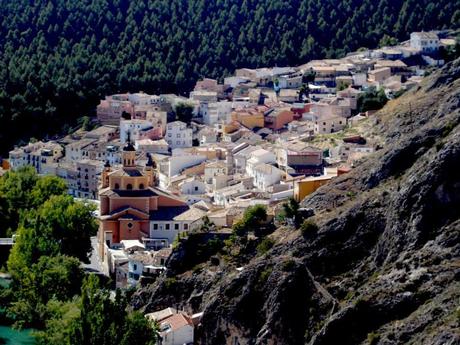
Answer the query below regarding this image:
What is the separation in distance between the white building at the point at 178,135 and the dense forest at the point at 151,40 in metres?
14.7

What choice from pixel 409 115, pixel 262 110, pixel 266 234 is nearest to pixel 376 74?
pixel 262 110

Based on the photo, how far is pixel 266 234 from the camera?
1929 inches

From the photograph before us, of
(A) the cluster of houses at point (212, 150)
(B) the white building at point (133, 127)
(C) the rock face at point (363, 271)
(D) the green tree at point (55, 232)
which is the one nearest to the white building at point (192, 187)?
(A) the cluster of houses at point (212, 150)

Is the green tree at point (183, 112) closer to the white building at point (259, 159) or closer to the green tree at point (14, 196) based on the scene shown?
the green tree at point (14, 196)

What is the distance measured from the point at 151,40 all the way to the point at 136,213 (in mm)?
Answer: 53157

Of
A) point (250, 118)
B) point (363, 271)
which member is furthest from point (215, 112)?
point (363, 271)

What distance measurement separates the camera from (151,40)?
11712cm

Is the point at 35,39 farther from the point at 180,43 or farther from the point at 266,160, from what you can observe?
the point at 266,160

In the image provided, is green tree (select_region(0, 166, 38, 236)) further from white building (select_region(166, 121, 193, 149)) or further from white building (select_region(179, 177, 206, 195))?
white building (select_region(166, 121, 193, 149))

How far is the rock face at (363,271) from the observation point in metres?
38.8

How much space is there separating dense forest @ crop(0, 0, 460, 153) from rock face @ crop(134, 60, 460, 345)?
54.8 meters

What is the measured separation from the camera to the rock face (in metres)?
38.8

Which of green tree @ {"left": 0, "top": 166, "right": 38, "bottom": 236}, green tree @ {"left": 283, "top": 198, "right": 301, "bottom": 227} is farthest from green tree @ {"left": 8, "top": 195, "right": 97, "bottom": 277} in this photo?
green tree @ {"left": 283, "top": 198, "right": 301, "bottom": 227}

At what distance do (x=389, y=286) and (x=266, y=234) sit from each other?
32.5 ft
